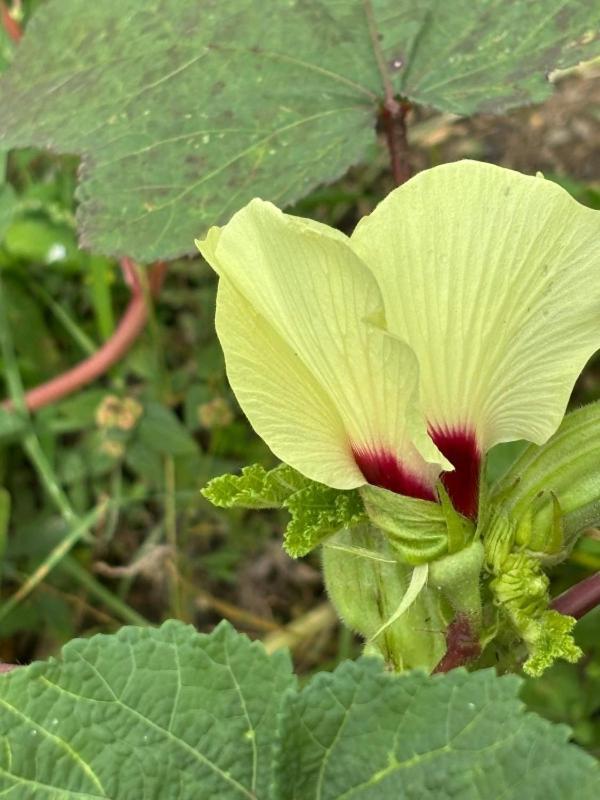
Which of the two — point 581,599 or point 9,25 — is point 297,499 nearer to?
point 581,599

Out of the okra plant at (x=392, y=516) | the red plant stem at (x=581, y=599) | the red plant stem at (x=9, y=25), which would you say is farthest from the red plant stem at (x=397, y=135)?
the red plant stem at (x=9, y=25)

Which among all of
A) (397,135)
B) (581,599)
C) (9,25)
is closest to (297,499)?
(581,599)

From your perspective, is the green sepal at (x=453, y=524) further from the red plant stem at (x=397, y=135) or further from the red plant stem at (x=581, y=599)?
the red plant stem at (x=397, y=135)

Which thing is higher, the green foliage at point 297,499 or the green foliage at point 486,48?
the green foliage at point 486,48

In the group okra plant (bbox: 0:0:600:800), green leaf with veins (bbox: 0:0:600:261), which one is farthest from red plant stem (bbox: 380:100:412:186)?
okra plant (bbox: 0:0:600:800)

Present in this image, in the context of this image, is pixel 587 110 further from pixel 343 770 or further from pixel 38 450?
pixel 343 770

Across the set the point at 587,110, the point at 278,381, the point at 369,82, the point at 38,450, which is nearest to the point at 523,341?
the point at 278,381

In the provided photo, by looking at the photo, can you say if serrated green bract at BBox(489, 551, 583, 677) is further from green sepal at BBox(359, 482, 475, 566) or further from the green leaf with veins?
the green leaf with veins
